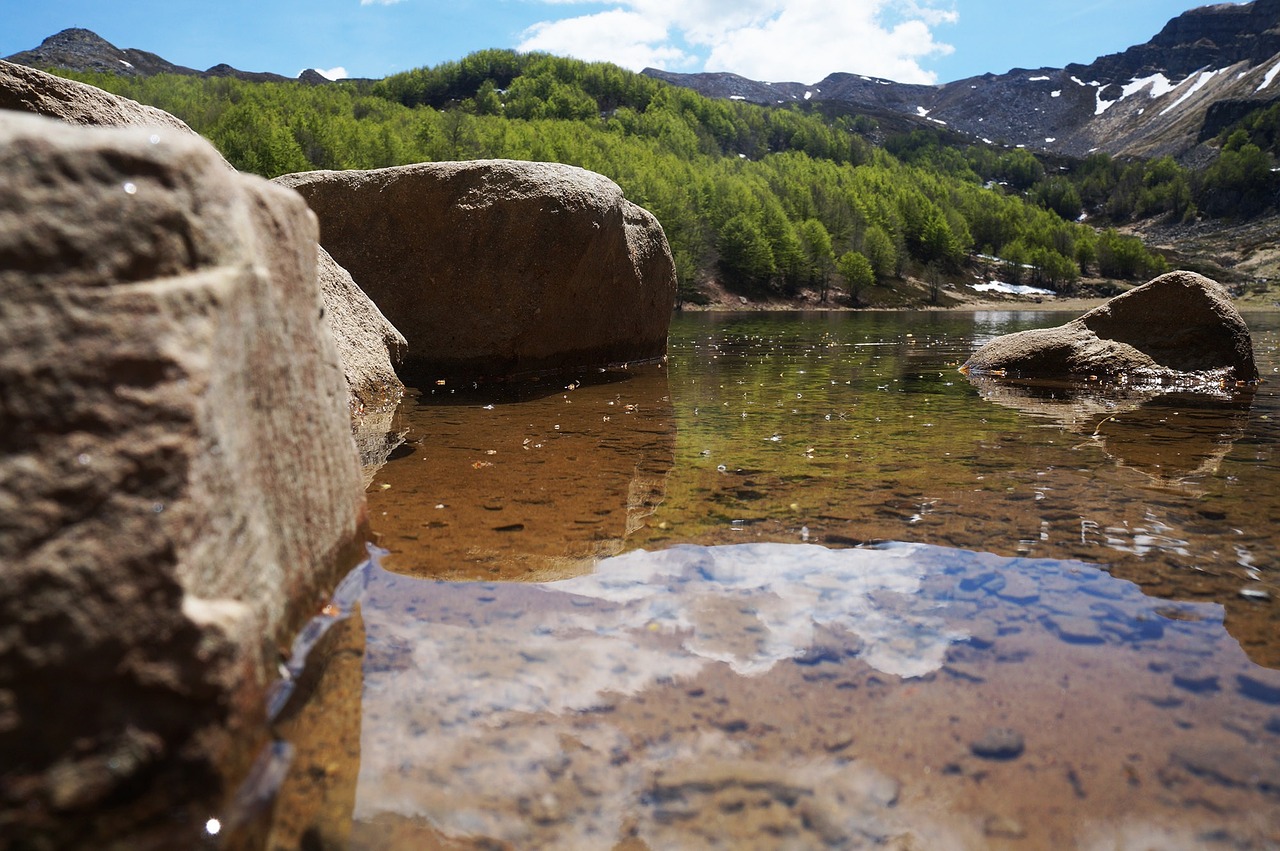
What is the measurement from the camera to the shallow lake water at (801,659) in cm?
207

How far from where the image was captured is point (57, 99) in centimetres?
580

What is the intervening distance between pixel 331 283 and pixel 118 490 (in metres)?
6.50

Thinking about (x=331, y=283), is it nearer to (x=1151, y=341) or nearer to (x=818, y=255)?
(x=1151, y=341)

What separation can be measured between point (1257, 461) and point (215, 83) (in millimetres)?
120878

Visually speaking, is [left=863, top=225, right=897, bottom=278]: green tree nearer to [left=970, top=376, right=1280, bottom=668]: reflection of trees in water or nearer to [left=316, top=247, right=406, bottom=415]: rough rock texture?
[left=970, top=376, right=1280, bottom=668]: reflection of trees in water

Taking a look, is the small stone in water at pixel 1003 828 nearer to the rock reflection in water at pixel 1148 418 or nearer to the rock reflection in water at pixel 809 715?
the rock reflection in water at pixel 809 715

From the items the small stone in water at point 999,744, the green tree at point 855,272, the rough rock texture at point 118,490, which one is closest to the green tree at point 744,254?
the green tree at point 855,272

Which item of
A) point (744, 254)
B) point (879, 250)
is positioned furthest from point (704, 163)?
point (744, 254)

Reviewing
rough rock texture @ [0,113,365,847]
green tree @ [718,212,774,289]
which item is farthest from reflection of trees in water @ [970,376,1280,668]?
green tree @ [718,212,774,289]

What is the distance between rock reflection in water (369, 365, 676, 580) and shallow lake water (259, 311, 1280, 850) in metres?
0.03

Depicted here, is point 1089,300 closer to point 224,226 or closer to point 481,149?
point 481,149

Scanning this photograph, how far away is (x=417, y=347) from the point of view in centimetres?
1061

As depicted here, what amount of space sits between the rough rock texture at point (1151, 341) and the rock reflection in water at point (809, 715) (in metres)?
9.61

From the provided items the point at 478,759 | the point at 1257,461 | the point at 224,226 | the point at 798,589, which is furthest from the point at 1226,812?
the point at 1257,461
